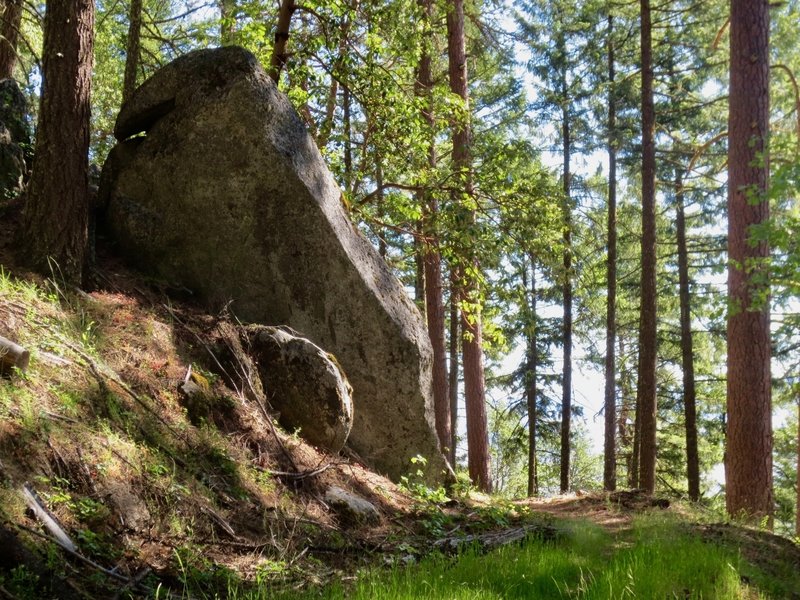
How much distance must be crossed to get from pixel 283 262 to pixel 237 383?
1593mm

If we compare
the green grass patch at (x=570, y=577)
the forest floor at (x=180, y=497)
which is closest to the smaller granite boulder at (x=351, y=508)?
the forest floor at (x=180, y=497)

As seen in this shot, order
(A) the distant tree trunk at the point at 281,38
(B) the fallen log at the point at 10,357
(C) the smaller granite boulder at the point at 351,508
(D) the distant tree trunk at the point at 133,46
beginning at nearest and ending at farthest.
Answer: (B) the fallen log at the point at 10,357, (C) the smaller granite boulder at the point at 351,508, (A) the distant tree trunk at the point at 281,38, (D) the distant tree trunk at the point at 133,46

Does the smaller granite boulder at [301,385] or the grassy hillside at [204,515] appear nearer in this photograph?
the grassy hillside at [204,515]

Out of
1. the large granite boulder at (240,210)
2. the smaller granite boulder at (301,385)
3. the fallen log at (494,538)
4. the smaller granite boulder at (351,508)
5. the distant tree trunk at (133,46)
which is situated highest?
the distant tree trunk at (133,46)

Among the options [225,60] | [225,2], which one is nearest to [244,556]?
[225,60]

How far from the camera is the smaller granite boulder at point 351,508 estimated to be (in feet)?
17.3

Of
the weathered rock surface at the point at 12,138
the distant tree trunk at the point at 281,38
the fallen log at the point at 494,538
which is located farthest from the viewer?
the distant tree trunk at the point at 281,38

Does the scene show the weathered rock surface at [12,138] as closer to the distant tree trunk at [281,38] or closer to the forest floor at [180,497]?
the forest floor at [180,497]

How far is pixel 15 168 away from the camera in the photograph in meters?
7.12

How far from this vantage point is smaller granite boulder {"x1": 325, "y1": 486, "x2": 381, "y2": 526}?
17.3ft

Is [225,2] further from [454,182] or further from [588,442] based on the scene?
[588,442]

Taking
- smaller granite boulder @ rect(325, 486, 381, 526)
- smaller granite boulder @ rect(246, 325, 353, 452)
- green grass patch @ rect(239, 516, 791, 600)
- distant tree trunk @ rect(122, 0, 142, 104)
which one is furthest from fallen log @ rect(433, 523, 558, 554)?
distant tree trunk @ rect(122, 0, 142, 104)

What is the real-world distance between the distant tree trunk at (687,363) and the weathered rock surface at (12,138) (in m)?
14.1

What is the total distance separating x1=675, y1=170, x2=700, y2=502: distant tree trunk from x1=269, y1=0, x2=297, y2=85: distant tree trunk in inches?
434
